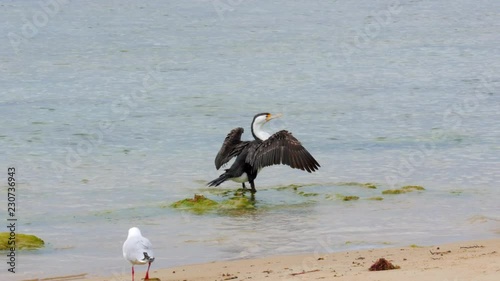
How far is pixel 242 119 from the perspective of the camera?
19141 mm

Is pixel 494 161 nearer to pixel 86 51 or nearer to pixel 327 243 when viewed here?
pixel 327 243

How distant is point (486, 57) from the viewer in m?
25.3

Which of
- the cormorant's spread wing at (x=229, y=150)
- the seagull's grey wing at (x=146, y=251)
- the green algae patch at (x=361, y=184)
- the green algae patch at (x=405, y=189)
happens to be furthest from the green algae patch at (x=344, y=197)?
the seagull's grey wing at (x=146, y=251)

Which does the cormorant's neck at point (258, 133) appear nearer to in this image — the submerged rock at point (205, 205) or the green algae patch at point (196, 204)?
the submerged rock at point (205, 205)

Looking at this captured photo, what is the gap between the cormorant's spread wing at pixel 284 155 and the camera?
14125mm

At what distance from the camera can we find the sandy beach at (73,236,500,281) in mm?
8484

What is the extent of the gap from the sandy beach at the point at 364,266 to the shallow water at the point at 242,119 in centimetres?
49

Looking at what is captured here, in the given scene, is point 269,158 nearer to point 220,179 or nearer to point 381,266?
point 220,179

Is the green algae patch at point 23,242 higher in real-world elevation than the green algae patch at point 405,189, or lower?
lower

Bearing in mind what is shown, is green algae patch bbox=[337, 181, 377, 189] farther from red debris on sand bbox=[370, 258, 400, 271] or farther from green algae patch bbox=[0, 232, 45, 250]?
red debris on sand bbox=[370, 258, 400, 271]

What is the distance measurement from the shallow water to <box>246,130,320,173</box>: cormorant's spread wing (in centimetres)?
40

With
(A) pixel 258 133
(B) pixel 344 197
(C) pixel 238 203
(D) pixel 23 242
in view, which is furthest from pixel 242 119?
(D) pixel 23 242

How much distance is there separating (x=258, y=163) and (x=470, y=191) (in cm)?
273

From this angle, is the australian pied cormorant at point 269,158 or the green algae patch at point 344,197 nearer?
the green algae patch at point 344,197
